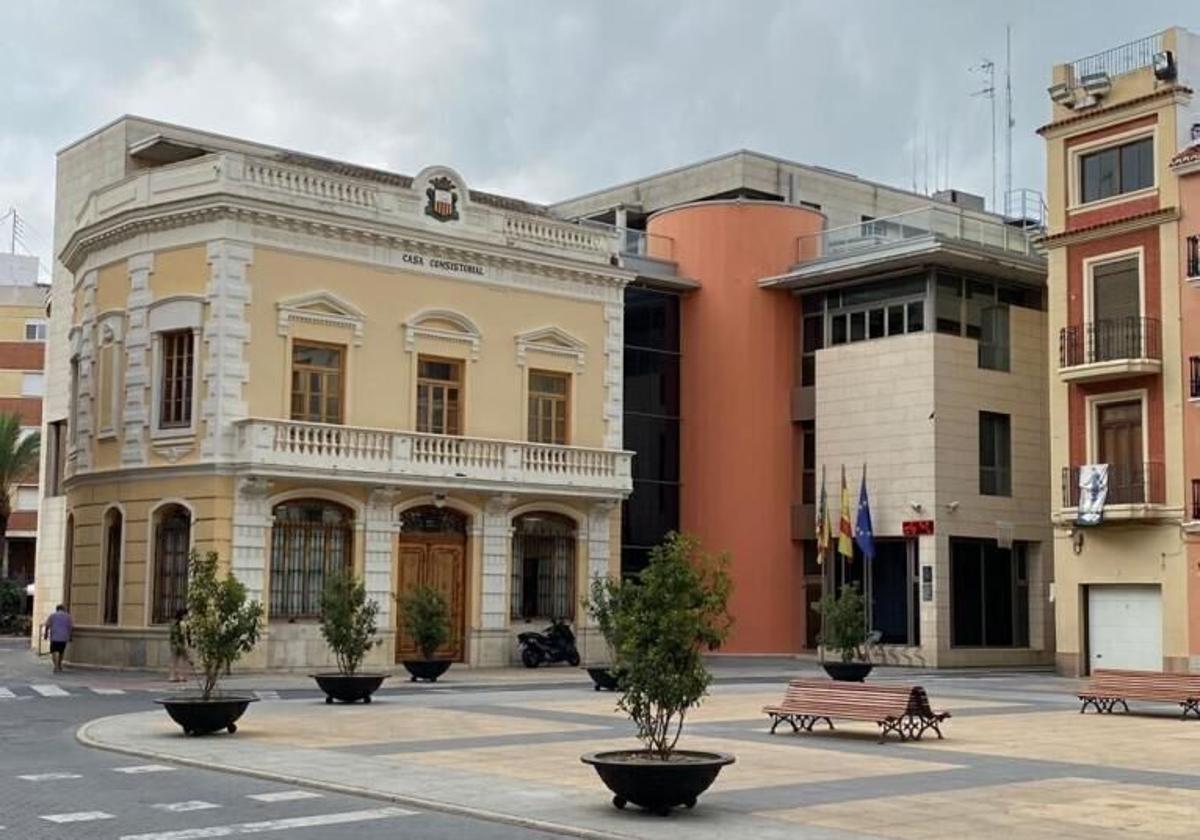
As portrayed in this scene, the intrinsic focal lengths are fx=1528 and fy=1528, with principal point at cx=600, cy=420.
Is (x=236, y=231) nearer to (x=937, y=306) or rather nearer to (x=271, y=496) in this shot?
(x=271, y=496)

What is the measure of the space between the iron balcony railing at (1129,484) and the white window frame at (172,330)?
2049cm

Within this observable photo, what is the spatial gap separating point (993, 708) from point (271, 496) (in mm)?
16267

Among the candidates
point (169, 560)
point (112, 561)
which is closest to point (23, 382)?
point (112, 561)

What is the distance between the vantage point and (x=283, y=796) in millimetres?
14086

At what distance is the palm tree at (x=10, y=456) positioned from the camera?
208 feet

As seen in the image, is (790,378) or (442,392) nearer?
(442,392)

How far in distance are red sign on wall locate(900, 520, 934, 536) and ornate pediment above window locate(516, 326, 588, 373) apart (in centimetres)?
979

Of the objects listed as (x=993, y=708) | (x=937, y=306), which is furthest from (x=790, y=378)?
(x=993, y=708)

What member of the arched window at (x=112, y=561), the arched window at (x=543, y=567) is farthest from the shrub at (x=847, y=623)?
the arched window at (x=112, y=561)

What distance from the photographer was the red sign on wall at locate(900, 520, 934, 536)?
1602 inches

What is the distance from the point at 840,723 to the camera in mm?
21969

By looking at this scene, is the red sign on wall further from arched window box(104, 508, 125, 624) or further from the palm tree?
the palm tree

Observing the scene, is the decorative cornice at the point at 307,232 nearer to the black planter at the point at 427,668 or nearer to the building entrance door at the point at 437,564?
the building entrance door at the point at 437,564

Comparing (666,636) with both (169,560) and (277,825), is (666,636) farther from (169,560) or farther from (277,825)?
(169,560)
